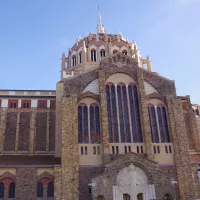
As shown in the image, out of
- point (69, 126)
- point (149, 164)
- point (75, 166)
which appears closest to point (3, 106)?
point (69, 126)

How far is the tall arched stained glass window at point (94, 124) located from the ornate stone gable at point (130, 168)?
355 centimetres

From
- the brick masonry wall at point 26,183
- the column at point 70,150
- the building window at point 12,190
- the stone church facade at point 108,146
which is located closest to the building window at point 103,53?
the stone church facade at point 108,146

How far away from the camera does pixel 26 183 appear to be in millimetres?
29422

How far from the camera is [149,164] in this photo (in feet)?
93.4

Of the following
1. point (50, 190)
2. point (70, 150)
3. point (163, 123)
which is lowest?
point (50, 190)

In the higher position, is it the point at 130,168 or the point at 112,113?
the point at 112,113

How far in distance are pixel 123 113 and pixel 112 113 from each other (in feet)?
4.33

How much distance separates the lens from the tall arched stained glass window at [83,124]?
30578 millimetres

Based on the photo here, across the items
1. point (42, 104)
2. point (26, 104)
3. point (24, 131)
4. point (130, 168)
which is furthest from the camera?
point (42, 104)

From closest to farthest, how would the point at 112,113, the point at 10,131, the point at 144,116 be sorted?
1. the point at 144,116
2. the point at 112,113
3. the point at 10,131

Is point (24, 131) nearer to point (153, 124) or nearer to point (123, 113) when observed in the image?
point (123, 113)

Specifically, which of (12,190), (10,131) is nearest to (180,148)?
(12,190)

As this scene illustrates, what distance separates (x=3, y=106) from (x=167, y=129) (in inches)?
931

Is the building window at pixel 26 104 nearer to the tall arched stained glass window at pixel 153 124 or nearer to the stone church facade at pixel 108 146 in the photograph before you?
the stone church facade at pixel 108 146
